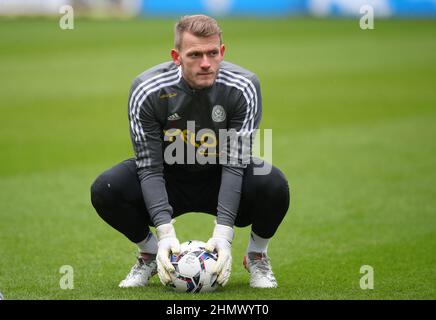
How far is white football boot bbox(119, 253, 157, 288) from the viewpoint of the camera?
5.75m

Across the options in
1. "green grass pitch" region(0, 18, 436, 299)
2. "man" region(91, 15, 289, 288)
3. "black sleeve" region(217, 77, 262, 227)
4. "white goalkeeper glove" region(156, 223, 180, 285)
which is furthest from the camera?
→ "green grass pitch" region(0, 18, 436, 299)

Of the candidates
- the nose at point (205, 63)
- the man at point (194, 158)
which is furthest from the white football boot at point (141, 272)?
the nose at point (205, 63)

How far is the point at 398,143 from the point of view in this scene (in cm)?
1157

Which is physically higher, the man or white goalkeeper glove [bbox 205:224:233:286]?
the man

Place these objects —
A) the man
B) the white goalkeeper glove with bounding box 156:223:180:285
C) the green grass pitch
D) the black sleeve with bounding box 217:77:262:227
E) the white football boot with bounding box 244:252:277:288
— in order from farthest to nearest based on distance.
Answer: the green grass pitch → the white football boot with bounding box 244:252:277:288 → the black sleeve with bounding box 217:77:262:227 → the man → the white goalkeeper glove with bounding box 156:223:180:285

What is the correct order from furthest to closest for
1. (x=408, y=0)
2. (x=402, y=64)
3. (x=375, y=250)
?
(x=408, y=0) < (x=402, y=64) < (x=375, y=250)

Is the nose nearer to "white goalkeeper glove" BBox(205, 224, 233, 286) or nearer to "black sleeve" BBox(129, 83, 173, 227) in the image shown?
"black sleeve" BBox(129, 83, 173, 227)

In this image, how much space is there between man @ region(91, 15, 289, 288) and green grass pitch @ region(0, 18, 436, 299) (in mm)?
432

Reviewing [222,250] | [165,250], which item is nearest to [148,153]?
[165,250]

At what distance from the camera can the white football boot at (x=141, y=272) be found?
5.75m

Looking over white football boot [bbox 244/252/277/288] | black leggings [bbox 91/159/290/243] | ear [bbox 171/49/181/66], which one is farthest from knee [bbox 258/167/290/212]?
ear [bbox 171/49/181/66]
